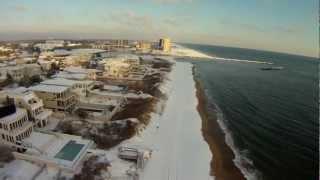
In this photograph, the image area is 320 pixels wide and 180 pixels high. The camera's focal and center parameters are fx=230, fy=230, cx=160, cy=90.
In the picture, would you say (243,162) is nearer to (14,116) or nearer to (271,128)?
(271,128)

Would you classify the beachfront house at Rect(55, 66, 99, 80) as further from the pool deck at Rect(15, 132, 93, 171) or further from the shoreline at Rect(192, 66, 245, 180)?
the shoreline at Rect(192, 66, 245, 180)

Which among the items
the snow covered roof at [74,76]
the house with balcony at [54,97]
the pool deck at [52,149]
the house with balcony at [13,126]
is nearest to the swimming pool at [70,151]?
the pool deck at [52,149]

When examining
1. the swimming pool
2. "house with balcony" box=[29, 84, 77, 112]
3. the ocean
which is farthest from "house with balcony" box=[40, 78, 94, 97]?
the ocean

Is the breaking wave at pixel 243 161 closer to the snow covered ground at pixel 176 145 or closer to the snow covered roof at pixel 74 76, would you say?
the snow covered ground at pixel 176 145

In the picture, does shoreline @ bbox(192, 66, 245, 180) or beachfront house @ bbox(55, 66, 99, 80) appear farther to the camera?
beachfront house @ bbox(55, 66, 99, 80)

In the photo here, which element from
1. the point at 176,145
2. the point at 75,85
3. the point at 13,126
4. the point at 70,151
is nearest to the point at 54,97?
the point at 75,85

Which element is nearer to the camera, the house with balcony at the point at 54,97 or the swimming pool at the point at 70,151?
the swimming pool at the point at 70,151

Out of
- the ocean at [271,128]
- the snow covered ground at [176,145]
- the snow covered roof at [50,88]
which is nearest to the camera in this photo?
the snow covered ground at [176,145]
